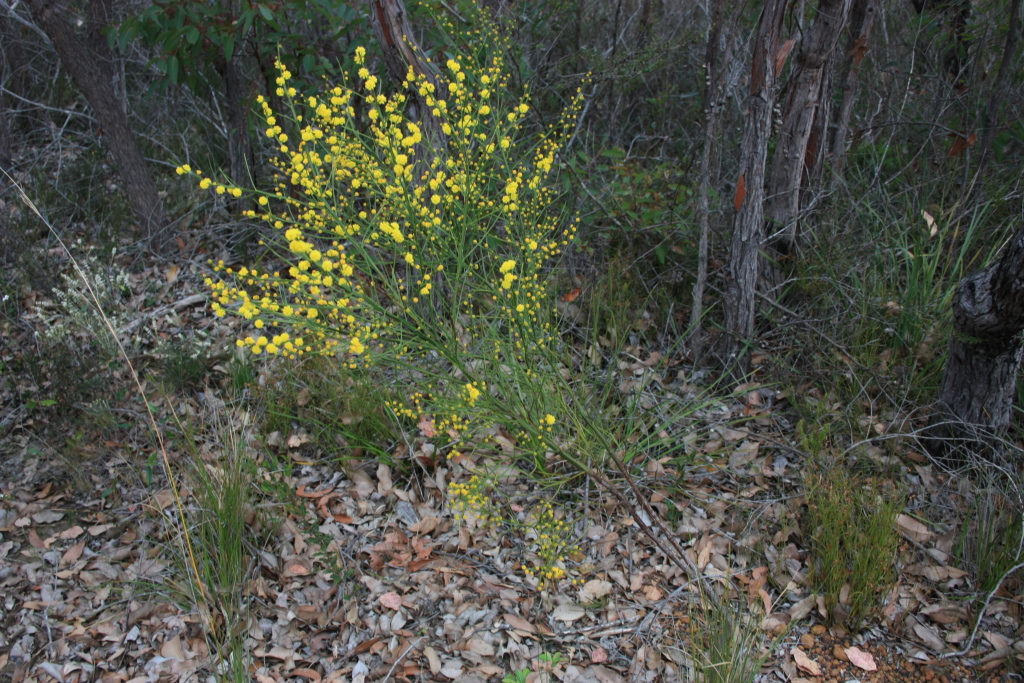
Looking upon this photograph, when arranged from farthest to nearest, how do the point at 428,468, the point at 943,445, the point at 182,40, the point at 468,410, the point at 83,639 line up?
the point at 182,40 → the point at 428,468 → the point at 943,445 → the point at 83,639 → the point at 468,410

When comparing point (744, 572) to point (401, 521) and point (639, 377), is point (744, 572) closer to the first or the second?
point (639, 377)

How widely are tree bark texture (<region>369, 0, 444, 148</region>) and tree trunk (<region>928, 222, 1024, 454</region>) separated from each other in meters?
2.45

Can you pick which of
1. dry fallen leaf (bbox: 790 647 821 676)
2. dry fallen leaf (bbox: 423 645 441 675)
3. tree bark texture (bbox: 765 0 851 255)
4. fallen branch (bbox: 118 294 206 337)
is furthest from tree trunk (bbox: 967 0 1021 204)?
fallen branch (bbox: 118 294 206 337)

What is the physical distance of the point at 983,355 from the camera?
2.60 metres

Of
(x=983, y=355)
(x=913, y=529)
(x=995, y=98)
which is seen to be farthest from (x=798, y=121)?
(x=913, y=529)

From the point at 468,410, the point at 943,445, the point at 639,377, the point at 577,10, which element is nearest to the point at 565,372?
the point at 639,377

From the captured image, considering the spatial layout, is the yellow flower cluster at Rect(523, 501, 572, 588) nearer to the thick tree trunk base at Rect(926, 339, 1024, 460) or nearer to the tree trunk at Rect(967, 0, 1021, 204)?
the thick tree trunk base at Rect(926, 339, 1024, 460)

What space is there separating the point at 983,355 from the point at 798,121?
1.53 meters

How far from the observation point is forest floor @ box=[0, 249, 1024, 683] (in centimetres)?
230

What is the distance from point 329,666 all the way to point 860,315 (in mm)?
2980

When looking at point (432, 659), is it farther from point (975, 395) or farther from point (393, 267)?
point (975, 395)

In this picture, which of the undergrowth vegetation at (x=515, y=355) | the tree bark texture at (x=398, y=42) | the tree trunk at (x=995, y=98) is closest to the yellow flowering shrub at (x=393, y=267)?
the undergrowth vegetation at (x=515, y=355)

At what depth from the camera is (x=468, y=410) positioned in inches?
86.7

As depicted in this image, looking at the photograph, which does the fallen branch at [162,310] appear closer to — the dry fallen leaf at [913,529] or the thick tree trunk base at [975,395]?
the dry fallen leaf at [913,529]
